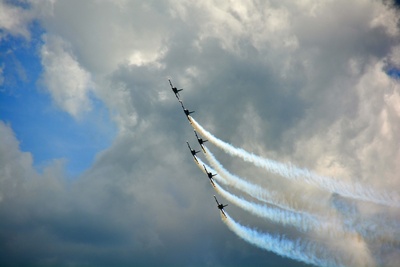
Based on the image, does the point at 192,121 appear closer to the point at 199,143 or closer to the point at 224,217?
the point at 199,143

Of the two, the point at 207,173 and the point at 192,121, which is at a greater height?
the point at 192,121

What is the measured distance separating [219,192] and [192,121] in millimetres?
Answer: 24714

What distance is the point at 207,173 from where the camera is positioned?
184m

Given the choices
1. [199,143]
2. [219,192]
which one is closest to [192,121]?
[199,143]

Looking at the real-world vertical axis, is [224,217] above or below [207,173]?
below

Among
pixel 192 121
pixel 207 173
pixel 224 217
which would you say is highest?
pixel 192 121

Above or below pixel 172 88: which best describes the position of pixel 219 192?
below

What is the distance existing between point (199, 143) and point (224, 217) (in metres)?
26.0

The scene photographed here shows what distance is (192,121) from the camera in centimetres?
18500

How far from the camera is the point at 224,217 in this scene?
18762cm

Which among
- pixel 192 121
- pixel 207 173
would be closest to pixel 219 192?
pixel 207 173

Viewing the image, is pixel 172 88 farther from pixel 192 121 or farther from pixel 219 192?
pixel 219 192

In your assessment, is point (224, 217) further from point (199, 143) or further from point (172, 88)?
point (172, 88)

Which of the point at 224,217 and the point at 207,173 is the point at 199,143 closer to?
the point at 207,173
